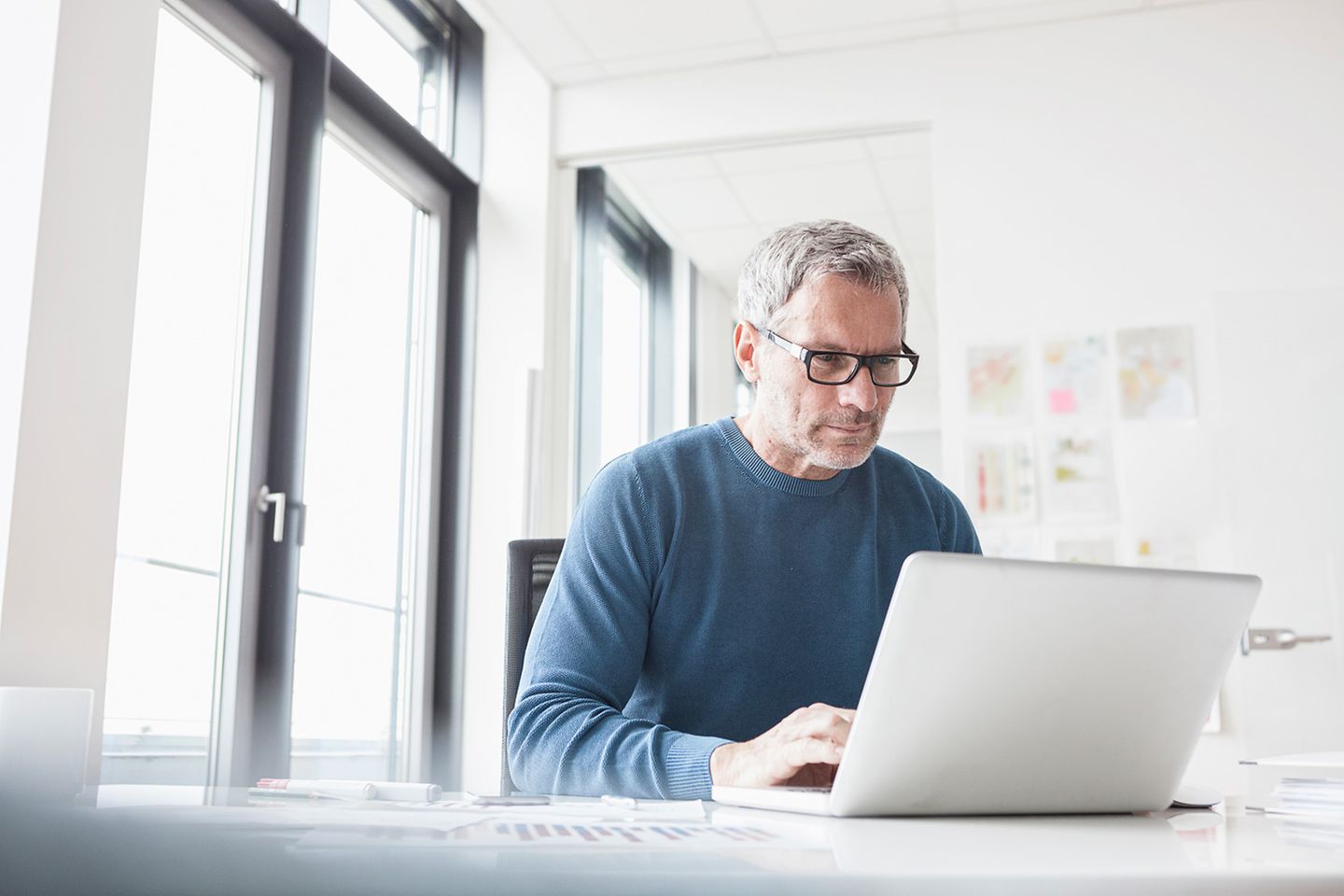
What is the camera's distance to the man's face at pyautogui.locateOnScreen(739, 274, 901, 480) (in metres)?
1.46

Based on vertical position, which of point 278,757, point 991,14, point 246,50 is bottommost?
point 278,757

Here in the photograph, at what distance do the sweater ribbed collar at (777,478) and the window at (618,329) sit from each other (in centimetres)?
227

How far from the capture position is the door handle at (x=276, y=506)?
8.71ft

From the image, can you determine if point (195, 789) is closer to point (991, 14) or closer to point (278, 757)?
point (278, 757)

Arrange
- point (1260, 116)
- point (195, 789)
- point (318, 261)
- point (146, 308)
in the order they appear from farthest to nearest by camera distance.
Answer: point (1260, 116) → point (318, 261) → point (146, 308) → point (195, 789)

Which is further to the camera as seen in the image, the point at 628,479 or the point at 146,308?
the point at 146,308

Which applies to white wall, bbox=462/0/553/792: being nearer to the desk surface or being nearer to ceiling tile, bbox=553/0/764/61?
ceiling tile, bbox=553/0/764/61

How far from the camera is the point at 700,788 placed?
1.03 meters

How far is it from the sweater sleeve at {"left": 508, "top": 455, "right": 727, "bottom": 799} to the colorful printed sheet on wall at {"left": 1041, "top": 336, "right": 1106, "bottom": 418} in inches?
79.1

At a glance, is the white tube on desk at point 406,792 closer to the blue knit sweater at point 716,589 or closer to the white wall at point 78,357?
the blue knit sweater at point 716,589

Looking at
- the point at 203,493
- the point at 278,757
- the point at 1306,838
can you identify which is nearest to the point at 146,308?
the point at 203,493

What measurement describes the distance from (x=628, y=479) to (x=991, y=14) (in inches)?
94.4

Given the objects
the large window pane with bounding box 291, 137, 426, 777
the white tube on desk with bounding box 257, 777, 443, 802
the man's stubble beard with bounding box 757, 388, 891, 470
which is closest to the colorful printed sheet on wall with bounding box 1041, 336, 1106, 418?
the large window pane with bounding box 291, 137, 426, 777

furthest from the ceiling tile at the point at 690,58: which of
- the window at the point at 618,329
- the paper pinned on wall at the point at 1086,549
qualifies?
the paper pinned on wall at the point at 1086,549
